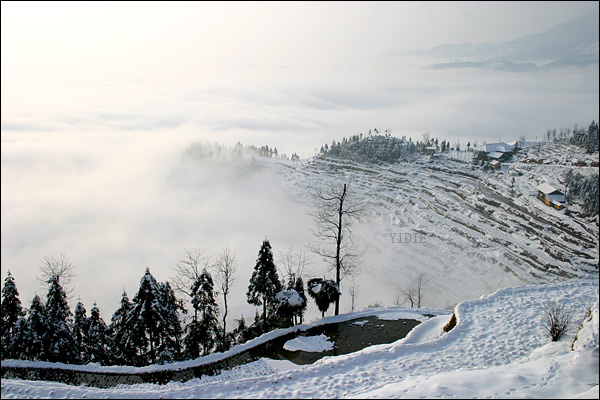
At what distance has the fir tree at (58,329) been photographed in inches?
640

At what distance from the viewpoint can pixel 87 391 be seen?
29.0 ft

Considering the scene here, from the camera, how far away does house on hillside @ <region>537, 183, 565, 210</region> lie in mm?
69075

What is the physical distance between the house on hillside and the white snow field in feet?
222

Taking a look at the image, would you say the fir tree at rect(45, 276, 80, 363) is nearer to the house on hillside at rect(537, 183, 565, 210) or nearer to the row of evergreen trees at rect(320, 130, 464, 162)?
the house on hillside at rect(537, 183, 565, 210)

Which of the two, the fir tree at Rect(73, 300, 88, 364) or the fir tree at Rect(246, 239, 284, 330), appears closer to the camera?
the fir tree at Rect(73, 300, 88, 364)

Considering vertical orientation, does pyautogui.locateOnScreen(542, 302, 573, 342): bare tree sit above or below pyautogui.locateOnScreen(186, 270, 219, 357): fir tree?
above

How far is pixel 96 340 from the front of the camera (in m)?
20.3

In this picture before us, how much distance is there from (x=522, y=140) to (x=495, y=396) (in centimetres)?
15542

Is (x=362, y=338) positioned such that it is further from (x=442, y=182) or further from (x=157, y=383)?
(x=442, y=182)

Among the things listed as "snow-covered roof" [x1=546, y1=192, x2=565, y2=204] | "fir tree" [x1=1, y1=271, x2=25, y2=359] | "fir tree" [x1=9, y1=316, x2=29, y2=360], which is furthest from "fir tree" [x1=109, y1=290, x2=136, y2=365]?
"snow-covered roof" [x1=546, y1=192, x2=565, y2=204]

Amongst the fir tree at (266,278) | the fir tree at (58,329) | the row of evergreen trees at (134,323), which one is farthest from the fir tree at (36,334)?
the fir tree at (266,278)

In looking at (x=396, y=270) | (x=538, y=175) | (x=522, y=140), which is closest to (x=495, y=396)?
(x=396, y=270)

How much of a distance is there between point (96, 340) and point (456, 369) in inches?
777

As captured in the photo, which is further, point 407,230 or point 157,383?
point 407,230
